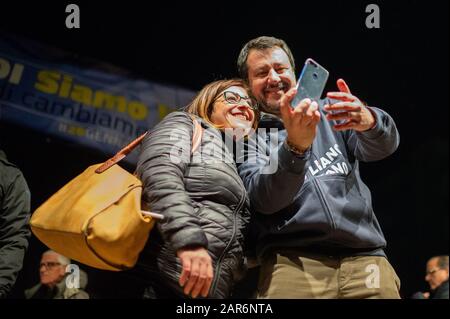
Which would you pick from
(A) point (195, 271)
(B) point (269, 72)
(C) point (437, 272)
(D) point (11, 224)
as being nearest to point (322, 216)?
(A) point (195, 271)

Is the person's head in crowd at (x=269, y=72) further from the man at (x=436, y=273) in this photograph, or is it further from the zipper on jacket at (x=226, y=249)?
the man at (x=436, y=273)

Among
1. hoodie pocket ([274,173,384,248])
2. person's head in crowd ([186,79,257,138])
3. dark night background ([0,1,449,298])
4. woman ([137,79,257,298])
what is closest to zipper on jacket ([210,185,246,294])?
woman ([137,79,257,298])

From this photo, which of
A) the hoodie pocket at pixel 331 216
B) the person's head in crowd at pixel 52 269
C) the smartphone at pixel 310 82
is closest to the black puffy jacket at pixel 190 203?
the hoodie pocket at pixel 331 216

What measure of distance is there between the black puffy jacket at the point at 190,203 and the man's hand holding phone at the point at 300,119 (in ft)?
0.74

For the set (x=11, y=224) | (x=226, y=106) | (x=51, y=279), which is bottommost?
(x=51, y=279)

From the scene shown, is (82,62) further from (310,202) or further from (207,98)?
(310,202)

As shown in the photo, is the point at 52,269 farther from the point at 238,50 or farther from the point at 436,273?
the point at 436,273

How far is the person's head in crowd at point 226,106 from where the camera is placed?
177 cm

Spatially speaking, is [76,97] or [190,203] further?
[76,97]

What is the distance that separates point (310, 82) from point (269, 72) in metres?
0.38

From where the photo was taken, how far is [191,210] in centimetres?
143

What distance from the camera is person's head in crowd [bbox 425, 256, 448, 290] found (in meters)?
4.54

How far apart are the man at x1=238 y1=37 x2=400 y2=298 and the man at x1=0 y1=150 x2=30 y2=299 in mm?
806
